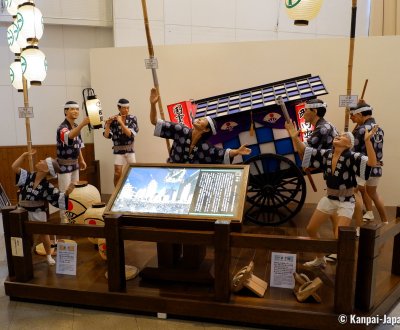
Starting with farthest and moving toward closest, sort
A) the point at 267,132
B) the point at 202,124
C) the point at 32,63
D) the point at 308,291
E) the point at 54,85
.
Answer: the point at 54,85 < the point at 267,132 < the point at 32,63 < the point at 202,124 < the point at 308,291

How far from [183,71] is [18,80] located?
2.59 m

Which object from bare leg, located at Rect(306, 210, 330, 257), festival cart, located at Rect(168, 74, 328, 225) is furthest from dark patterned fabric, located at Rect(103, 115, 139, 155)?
bare leg, located at Rect(306, 210, 330, 257)

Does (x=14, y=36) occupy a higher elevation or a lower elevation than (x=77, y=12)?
lower

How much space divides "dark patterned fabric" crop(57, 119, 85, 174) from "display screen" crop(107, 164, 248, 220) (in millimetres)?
Answer: 1526

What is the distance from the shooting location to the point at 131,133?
19.7 feet

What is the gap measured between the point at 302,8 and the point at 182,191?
268cm

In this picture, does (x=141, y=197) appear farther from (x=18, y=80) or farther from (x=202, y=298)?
(x=18, y=80)

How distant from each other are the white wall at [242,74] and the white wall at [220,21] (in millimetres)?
960

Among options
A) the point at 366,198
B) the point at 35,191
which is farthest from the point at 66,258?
the point at 366,198

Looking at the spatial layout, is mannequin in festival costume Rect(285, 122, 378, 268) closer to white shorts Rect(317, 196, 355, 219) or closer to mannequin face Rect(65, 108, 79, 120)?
white shorts Rect(317, 196, 355, 219)

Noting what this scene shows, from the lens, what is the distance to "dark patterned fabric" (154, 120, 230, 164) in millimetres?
4000

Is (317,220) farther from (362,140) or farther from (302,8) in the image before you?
(302,8)

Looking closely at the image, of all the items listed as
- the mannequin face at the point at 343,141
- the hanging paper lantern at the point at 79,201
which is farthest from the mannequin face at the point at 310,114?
the hanging paper lantern at the point at 79,201

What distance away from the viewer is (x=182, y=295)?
3.14 meters
